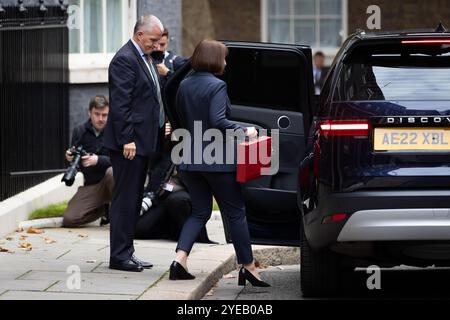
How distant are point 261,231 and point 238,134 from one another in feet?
3.45

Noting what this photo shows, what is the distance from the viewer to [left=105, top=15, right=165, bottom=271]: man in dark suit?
9031 millimetres

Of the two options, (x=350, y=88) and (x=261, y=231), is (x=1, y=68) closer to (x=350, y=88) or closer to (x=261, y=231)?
(x=261, y=231)

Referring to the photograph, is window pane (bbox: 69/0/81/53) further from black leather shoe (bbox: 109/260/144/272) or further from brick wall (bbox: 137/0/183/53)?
black leather shoe (bbox: 109/260/144/272)

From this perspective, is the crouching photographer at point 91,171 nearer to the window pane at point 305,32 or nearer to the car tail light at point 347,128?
the car tail light at point 347,128

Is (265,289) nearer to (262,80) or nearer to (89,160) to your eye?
(262,80)

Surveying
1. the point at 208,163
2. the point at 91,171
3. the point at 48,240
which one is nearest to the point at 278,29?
the point at 91,171

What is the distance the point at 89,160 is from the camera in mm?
11914

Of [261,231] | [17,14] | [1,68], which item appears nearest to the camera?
[261,231]

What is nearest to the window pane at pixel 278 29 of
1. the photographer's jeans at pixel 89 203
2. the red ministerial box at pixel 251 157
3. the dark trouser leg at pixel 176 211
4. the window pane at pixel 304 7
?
the window pane at pixel 304 7

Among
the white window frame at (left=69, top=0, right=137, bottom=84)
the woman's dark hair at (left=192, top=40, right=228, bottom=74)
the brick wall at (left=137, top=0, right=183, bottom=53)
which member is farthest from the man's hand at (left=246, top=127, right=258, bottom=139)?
the brick wall at (left=137, top=0, right=183, bottom=53)

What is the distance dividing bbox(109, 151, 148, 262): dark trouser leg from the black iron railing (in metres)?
2.74

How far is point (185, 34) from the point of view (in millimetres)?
22266

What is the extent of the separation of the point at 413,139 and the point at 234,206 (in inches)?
63.5
